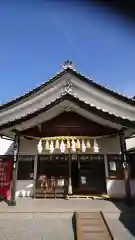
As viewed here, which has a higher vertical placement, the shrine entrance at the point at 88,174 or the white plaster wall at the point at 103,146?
the white plaster wall at the point at 103,146

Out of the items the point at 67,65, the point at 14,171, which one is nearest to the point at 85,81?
the point at 67,65

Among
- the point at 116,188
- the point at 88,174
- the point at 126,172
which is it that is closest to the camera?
the point at 126,172

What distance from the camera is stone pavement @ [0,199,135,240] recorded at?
18.8 feet

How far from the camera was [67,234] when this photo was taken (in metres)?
5.89

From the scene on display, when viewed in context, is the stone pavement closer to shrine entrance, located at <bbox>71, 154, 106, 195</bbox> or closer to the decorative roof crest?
shrine entrance, located at <bbox>71, 154, 106, 195</bbox>

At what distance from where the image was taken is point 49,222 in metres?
6.92

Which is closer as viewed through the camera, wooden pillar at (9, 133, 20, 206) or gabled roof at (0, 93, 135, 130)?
wooden pillar at (9, 133, 20, 206)

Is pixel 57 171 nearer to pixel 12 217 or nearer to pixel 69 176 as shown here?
pixel 69 176

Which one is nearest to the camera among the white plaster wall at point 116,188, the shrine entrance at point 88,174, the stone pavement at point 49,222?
the stone pavement at point 49,222

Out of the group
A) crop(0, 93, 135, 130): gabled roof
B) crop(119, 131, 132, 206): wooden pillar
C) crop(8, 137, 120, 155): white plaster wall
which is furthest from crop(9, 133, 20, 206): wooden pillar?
crop(119, 131, 132, 206): wooden pillar

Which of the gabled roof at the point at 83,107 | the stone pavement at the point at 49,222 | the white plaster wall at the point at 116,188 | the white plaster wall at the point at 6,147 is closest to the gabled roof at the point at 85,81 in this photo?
the white plaster wall at the point at 6,147

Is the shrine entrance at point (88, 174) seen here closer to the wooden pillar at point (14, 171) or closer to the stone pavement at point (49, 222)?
the stone pavement at point (49, 222)

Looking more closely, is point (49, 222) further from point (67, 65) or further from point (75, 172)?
point (67, 65)

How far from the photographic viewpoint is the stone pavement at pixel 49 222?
18.8ft
